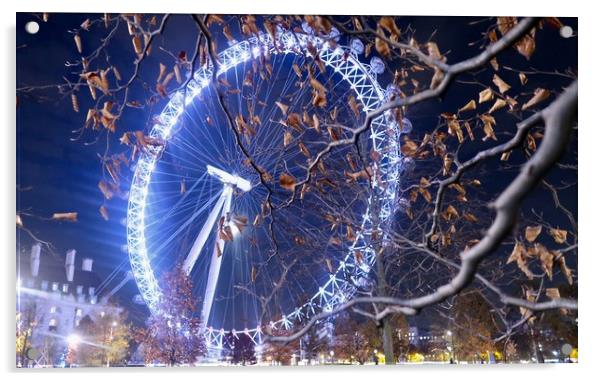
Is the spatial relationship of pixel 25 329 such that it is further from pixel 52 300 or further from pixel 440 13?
pixel 440 13

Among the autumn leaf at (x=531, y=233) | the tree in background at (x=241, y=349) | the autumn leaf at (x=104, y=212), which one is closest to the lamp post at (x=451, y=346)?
the autumn leaf at (x=531, y=233)

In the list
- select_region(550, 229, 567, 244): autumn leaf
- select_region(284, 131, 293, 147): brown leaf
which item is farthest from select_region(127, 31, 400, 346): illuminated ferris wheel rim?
select_region(550, 229, 567, 244): autumn leaf

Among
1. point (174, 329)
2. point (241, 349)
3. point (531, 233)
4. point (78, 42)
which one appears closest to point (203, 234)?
point (174, 329)

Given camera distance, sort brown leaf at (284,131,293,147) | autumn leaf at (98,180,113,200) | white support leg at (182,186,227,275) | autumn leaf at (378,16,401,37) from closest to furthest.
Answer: autumn leaf at (378,16,401,37), autumn leaf at (98,180,113,200), brown leaf at (284,131,293,147), white support leg at (182,186,227,275)

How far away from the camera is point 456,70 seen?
1.49 meters

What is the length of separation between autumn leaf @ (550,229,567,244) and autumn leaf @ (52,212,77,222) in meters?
2.71

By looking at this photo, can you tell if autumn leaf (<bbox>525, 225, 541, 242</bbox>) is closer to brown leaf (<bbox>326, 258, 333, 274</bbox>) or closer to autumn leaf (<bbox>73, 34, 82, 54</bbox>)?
brown leaf (<bbox>326, 258, 333, 274</bbox>)

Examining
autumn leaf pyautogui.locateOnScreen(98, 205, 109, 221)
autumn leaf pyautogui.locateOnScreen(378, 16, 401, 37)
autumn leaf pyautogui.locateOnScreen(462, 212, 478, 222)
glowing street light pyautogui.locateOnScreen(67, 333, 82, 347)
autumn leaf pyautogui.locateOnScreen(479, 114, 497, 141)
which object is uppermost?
autumn leaf pyautogui.locateOnScreen(378, 16, 401, 37)

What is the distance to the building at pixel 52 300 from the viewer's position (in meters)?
3.38

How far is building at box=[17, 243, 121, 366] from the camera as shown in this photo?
3.38 meters

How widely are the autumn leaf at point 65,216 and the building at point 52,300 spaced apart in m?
0.19

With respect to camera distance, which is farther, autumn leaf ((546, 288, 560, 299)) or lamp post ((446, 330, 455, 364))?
lamp post ((446, 330, 455, 364))
